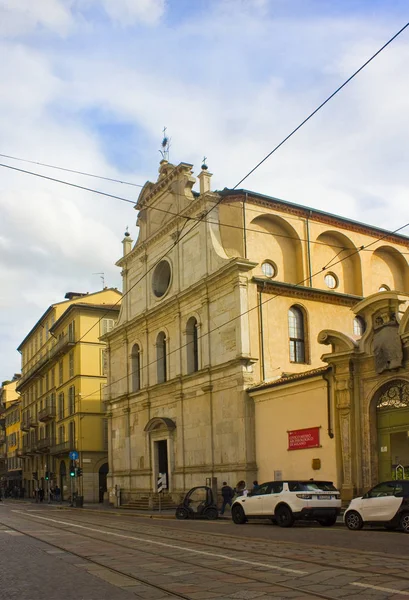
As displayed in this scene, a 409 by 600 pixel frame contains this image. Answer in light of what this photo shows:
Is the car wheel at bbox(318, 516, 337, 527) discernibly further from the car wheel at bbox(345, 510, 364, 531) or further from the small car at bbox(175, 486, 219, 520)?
the small car at bbox(175, 486, 219, 520)

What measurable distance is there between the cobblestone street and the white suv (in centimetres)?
159

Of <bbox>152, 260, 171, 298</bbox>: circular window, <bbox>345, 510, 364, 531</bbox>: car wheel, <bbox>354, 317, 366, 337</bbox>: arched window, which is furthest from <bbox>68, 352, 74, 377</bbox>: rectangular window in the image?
<bbox>345, 510, 364, 531</bbox>: car wheel

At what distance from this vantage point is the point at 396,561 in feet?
37.9

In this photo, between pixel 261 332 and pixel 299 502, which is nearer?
pixel 299 502

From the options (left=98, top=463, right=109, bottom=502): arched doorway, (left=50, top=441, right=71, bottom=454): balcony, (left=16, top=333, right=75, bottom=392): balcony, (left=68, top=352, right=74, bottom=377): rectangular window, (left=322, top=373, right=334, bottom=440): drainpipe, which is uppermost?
(left=16, top=333, right=75, bottom=392): balcony

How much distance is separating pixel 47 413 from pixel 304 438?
4053 centimetres

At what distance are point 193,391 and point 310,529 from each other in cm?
1576

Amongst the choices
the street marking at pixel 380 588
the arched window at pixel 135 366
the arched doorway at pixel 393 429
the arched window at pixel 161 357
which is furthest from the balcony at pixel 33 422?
the street marking at pixel 380 588

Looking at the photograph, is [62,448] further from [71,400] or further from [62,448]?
[71,400]

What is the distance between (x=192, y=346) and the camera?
3606cm

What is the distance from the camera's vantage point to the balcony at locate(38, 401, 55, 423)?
62.8 m

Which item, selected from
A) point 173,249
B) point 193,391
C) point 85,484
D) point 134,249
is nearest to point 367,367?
point 193,391

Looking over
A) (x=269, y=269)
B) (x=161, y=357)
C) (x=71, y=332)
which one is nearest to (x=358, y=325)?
(x=269, y=269)

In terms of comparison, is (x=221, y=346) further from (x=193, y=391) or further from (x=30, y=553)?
(x=30, y=553)
